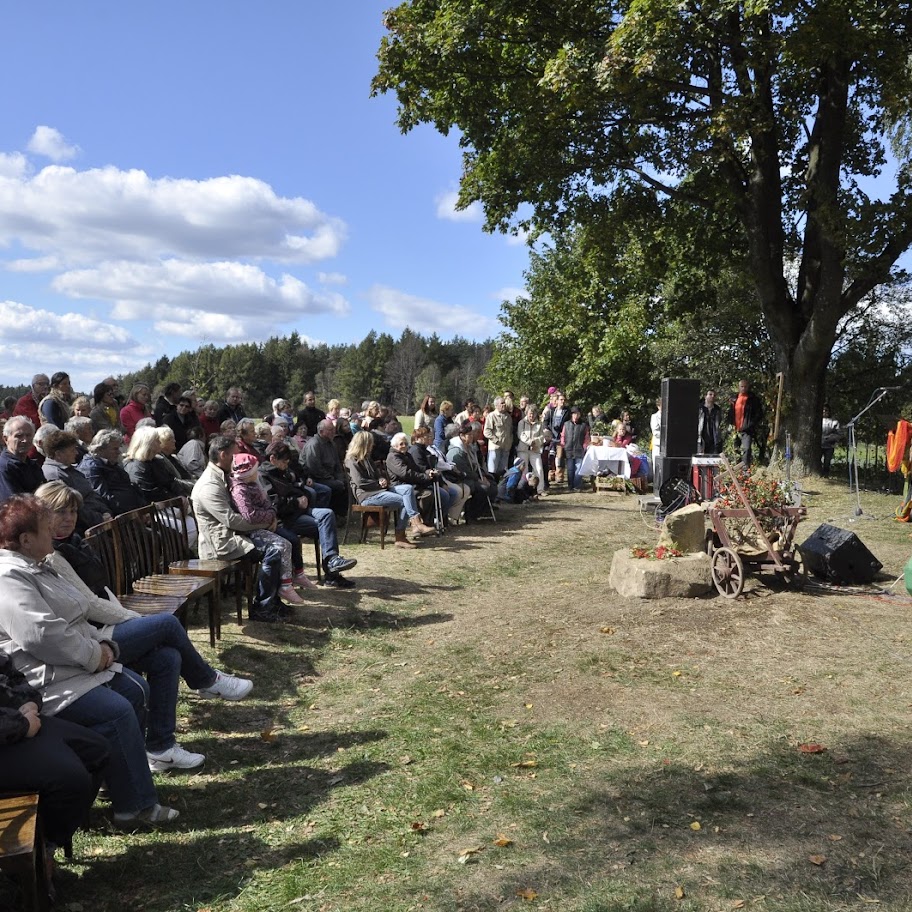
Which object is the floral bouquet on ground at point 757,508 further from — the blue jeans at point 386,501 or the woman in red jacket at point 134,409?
the woman in red jacket at point 134,409

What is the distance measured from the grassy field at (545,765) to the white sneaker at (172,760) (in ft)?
0.26

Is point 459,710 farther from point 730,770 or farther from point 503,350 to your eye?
point 503,350

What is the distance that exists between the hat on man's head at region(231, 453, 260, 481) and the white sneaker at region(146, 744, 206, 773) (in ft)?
10.2

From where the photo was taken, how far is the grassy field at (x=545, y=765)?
3.41 m

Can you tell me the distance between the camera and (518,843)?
369 cm

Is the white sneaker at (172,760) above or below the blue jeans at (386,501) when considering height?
below

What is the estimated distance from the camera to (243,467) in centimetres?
731

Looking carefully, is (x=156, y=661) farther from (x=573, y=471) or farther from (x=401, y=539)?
(x=573, y=471)

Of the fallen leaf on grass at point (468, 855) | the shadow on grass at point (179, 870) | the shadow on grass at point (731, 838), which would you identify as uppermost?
the shadow on grass at point (731, 838)

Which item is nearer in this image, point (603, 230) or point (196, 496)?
point (196, 496)

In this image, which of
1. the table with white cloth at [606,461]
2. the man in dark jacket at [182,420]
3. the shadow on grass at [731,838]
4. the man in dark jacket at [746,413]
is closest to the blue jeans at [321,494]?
the man in dark jacket at [182,420]

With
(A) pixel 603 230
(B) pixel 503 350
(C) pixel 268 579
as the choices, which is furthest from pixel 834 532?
(B) pixel 503 350

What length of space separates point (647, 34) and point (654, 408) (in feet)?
52.1

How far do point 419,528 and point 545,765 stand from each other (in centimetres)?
706
